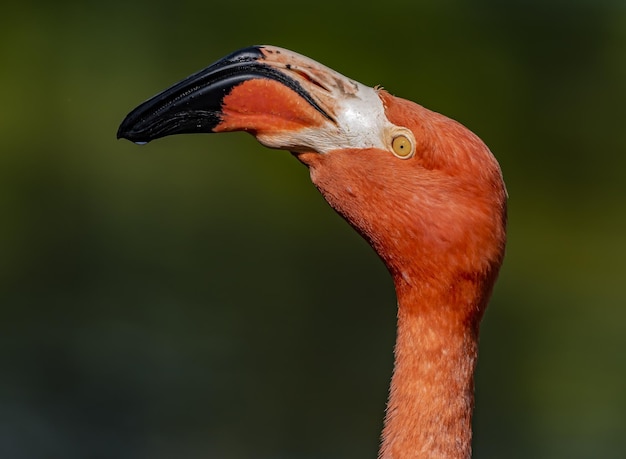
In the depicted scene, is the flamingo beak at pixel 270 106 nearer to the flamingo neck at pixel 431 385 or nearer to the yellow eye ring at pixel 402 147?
the yellow eye ring at pixel 402 147

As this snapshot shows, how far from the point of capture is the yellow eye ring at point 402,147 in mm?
3115

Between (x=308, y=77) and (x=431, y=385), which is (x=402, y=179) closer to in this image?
(x=308, y=77)

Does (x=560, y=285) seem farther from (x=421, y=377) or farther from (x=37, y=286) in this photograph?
(x=421, y=377)

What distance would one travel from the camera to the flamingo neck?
3135mm

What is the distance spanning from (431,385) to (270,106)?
925 millimetres

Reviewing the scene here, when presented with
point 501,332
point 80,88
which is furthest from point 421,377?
point 80,88

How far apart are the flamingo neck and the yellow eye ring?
41cm

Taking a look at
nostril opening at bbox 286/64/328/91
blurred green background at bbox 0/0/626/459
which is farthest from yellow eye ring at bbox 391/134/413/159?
blurred green background at bbox 0/0/626/459

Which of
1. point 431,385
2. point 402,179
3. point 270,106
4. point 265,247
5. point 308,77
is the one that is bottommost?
point 431,385

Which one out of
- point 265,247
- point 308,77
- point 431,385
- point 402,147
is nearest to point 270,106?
point 308,77

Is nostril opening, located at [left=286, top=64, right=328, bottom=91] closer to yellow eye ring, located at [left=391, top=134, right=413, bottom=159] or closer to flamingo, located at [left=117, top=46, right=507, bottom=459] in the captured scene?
flamingo, located at [left=117, top=46, right=507, bottom=459]

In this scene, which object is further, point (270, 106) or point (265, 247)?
point (265, 247)

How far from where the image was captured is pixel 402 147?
3121mm

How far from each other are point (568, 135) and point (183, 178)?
151 inches
